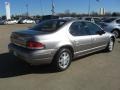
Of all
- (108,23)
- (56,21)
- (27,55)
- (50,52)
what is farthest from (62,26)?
(108,23)

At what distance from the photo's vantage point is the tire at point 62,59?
6024 millimetres

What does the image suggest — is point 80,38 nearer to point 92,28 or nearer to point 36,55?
point 92,28

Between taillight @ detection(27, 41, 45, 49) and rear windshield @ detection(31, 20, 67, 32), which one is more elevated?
rear windshield @ detection(31, 20, 67, 32)

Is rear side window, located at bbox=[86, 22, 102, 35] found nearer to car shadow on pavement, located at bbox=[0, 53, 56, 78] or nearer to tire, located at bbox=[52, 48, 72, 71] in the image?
tire, located at bbox=[52, 48, 72, 71]

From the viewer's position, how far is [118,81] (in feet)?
17.9

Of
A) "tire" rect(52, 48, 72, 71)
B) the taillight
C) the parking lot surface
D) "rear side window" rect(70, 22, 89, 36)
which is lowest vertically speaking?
the parking lot surface

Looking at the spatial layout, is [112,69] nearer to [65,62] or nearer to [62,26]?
[65,62]

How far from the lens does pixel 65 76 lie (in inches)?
228

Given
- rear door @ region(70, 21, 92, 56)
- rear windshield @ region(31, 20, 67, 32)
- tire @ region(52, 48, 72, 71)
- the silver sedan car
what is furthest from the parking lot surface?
rear windshield @ region(31, 20, 67, 32)

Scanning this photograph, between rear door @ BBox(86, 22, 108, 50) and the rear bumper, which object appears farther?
rear door @ BBox(86, 22, 108, 50)

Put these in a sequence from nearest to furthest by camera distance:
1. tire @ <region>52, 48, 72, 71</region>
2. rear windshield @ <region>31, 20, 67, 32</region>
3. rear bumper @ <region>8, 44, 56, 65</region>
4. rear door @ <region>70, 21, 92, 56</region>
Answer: rear bumper @ <region>8, 44, 56, 65</region> → tire @ <region>52, 48, 72, 71</region> → rear windshield @ <region>31, 20, 67, 32</region> → rear door @ <region>70, 21, 92, 56</region>

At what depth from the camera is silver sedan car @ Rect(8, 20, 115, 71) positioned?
5.66 metres

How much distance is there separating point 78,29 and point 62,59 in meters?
1.23

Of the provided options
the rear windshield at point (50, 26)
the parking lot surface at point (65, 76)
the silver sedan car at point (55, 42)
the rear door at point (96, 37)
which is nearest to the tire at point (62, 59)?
the silver sedan car at point (55, 42)
